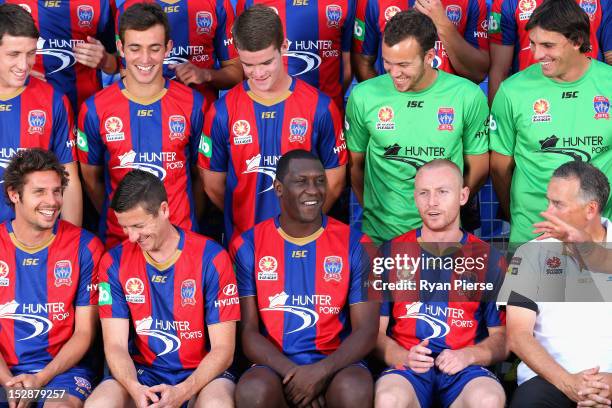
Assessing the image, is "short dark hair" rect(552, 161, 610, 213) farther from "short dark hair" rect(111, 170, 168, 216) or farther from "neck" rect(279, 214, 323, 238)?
"short dark hair" rect(111, 170, 168, 216)

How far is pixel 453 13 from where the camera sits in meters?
7.48

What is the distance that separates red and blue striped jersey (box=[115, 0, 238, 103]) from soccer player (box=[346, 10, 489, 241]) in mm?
974

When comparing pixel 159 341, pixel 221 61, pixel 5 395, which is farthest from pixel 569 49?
pixel 5 395

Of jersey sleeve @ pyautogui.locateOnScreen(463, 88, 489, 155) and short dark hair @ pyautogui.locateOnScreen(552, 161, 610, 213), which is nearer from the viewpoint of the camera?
short dark hair @ pyautogui.locateOnScreen(552, 161, 610, 213)

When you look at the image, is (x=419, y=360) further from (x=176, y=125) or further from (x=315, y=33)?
(x=315, y=33)

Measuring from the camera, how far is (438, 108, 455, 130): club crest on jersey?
6867mm

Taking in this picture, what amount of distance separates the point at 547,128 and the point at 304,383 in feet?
6.82

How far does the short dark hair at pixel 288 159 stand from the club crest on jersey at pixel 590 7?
2.08m

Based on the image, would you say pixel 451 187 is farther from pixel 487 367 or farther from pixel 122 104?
pixel 122 104

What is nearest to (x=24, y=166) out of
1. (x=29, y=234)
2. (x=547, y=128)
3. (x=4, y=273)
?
(x=29, y=234)

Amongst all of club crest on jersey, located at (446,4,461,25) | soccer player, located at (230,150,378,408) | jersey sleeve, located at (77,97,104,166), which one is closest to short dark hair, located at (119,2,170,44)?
jersey sleeve, located at (77,97,104,166)

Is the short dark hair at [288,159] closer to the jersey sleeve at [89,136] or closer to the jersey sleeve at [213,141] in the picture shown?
the jersey sleeve at [213,141]

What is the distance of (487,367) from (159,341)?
174 cm

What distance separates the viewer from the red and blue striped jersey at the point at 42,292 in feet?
20.8
